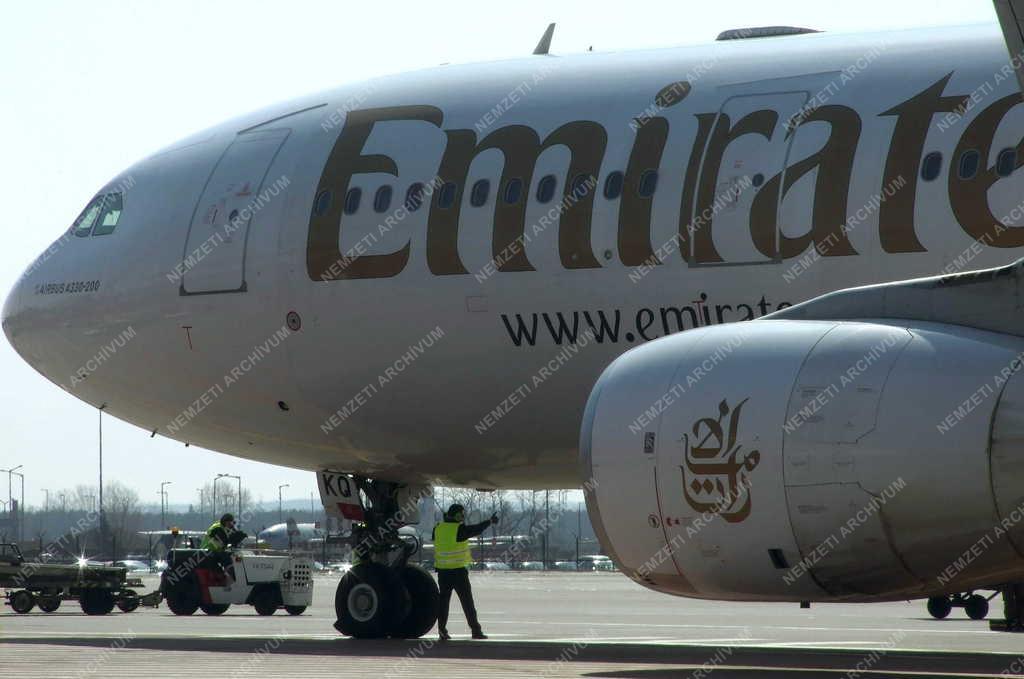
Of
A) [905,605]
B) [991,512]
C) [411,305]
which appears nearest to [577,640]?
[411,305]

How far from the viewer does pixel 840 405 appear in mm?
9766

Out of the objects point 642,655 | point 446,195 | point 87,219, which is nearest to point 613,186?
point 446,195

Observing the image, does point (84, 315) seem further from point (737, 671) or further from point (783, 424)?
point (783, 424)

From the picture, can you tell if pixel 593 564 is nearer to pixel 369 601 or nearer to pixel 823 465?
pixel 369 601

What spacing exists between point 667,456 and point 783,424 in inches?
34.0

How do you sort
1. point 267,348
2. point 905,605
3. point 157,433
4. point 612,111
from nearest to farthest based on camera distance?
point 612,111 < point 267,348 < point 157,433 < point 905,605

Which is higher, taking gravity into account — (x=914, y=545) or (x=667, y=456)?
(x=667, y=456)

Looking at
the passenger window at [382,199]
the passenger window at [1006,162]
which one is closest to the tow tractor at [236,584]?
the passenger window at [382,199]

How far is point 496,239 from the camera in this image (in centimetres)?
1490

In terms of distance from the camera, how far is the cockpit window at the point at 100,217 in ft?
58.3

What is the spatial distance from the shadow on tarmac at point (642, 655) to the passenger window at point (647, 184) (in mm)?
3780

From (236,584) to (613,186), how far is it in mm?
13777

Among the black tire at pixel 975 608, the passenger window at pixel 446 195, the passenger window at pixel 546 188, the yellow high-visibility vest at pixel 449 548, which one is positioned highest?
the passenger window at pixel 446 195

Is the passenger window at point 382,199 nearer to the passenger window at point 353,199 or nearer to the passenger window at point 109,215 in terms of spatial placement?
the passenger window at point 353,199
